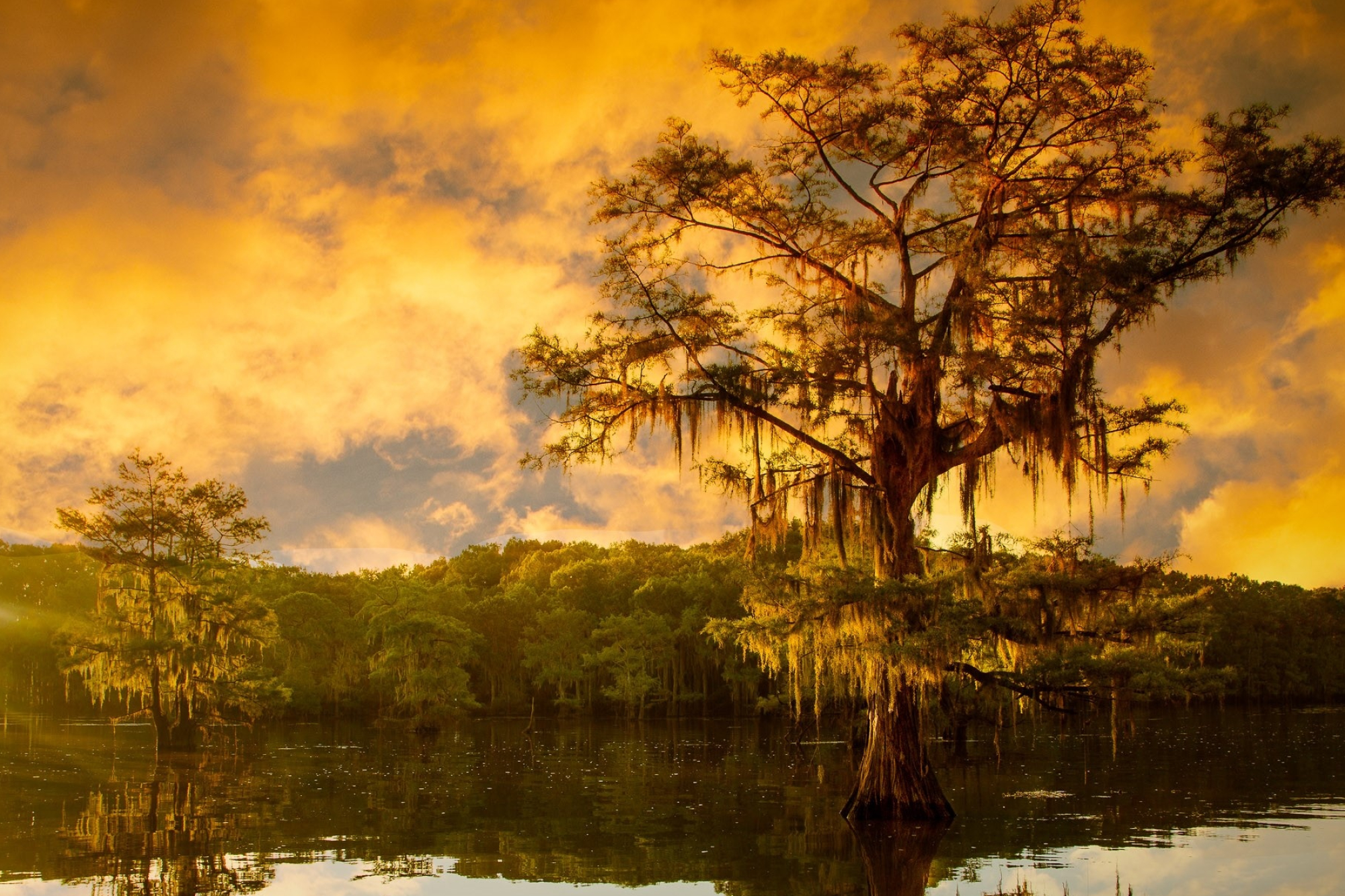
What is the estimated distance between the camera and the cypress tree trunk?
15.5 m

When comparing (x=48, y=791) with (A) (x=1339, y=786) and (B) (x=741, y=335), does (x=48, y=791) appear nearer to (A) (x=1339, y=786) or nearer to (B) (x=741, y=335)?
→ (B) (x=741, y=335)

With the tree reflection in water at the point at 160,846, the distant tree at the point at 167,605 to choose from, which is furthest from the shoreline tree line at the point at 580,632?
the tree reflection in water at the point at 160,846

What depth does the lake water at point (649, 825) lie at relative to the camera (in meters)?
11.9

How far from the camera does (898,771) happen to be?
15.5 m

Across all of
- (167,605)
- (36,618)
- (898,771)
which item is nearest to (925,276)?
(898,771)

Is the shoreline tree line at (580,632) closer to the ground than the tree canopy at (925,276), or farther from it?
closer to the ground

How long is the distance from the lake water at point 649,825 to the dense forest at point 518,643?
7.06 m

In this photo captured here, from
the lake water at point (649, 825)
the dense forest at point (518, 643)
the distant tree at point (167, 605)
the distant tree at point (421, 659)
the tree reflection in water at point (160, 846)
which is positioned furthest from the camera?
the dense forest at point (518, 643)

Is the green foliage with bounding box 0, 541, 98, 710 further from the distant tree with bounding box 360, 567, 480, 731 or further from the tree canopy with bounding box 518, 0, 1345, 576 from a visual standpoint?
the tree canopy with bounding box 518, 0, 1345, 576

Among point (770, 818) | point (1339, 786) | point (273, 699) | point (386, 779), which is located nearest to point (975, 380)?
point (770, 818)

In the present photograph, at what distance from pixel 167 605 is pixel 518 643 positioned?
111ft

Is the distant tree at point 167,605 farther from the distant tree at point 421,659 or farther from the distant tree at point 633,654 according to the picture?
the distant tree at point 633,654

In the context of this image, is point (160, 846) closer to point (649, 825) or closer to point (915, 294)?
point (649, 825)

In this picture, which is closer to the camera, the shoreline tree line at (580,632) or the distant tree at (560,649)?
the shoreline tree line at (580,632)
